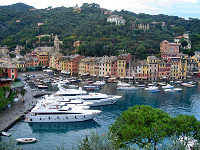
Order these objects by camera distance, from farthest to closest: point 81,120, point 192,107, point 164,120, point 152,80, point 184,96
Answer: point 152,80
point 184,96
point 192,107
point 81,120
point 164,120

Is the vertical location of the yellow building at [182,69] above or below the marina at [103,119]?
above

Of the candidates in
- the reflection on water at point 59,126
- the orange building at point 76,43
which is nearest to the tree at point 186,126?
the reflection on water at point 59,126

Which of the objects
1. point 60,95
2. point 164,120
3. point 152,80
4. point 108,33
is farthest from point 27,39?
point 164,120

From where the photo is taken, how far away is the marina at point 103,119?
3119cm

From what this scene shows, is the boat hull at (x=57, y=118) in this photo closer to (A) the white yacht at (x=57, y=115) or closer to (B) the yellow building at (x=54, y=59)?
(A) the white yacht at (x=57, y=115)

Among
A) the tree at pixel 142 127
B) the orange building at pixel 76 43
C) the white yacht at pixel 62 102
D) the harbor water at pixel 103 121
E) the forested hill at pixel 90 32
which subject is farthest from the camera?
the orange building at pixel 76 43

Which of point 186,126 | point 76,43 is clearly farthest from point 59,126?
point 76,43

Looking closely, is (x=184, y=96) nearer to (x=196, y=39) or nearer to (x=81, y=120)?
(x=81, y=120)

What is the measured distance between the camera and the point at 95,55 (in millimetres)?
94062

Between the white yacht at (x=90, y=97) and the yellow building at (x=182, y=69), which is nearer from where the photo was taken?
the white yacht at (x=90, y=97)

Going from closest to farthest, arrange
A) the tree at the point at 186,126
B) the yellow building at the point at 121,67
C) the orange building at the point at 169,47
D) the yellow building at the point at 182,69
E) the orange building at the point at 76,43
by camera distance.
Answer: the tree at the point at 186,126 < the yellow building at the point at 121,67 < the yellow building at the point at 182,69 < the orange building at the point at 169,47 < the orange building at the point at 76,43

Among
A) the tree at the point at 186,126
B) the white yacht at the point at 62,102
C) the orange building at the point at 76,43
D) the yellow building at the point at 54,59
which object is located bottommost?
the white yacht at the point at 62,102

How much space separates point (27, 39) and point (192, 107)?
101718mm

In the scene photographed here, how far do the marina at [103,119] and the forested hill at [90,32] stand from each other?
3363 cm
